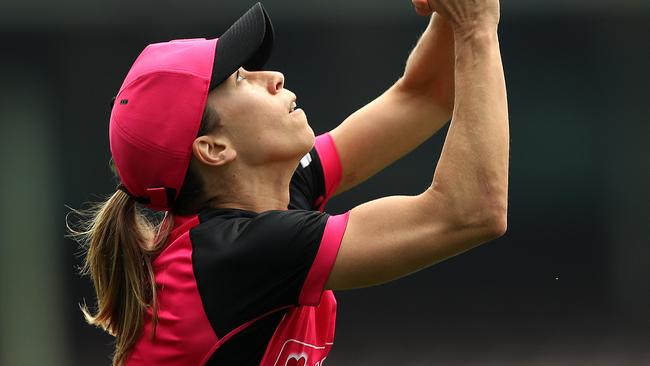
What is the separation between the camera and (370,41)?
555 cm

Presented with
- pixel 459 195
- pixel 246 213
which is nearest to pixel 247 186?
pixel 246 213

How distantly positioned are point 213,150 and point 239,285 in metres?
0.34

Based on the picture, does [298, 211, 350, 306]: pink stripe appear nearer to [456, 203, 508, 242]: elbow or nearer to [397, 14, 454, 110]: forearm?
[456, 203, 508, 242]: elbow

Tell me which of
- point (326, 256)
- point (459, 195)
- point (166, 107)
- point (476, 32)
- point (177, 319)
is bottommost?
point (177, 319)

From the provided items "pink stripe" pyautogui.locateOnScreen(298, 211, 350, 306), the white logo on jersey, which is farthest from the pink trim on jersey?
the white logo on jersey

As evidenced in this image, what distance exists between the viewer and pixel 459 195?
2023mm

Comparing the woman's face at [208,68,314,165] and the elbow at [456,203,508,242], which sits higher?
the woman's face at [208,68,314,165]

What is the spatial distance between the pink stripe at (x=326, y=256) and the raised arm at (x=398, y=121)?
25.3 inches

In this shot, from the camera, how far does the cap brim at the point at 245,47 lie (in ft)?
7.50

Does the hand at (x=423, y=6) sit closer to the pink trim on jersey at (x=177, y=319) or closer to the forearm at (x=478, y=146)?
the forearm at (x=478, y=146)

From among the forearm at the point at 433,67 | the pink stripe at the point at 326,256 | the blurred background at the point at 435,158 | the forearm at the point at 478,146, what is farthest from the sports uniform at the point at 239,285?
the blurred background at the point at 435,158

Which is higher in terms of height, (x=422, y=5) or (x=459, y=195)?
(x=422, y=5)

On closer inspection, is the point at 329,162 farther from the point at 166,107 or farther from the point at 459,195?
the point at 459,195

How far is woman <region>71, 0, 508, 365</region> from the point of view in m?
2.05
